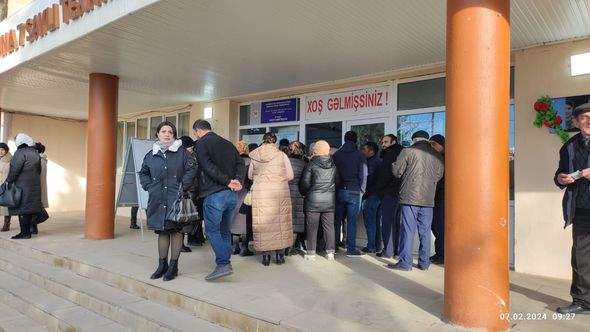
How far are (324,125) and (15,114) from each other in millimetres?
9044

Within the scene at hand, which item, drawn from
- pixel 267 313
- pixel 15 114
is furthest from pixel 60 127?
pixel 267 313

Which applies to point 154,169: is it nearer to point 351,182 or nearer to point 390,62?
point 351,182

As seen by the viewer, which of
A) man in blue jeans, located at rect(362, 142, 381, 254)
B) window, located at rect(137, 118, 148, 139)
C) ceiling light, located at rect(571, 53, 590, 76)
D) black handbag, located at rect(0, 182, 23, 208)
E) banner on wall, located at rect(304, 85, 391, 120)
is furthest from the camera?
window, located at rect(137, 118, 148, 139)

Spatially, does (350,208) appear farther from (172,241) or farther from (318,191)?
(172,241)

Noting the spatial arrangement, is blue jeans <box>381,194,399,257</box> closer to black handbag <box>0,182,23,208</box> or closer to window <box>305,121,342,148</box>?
window <box>305,121,342,148</box>

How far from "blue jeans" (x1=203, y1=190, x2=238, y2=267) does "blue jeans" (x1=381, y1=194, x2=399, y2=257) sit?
2.24 m

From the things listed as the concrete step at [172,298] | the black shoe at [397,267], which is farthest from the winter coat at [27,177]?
the black shoe at [397,267]

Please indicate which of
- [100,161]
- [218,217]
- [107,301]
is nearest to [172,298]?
[107,301]

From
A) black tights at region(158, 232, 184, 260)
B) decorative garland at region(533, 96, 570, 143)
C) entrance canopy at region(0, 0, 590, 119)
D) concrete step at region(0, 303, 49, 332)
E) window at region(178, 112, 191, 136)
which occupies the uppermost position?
entrance canopy at region(0, 0, 590, 119)

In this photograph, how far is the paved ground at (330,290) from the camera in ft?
10.3

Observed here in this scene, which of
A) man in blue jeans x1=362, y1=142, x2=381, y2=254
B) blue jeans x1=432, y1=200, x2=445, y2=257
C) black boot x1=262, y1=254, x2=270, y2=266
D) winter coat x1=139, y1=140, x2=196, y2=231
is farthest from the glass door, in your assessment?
winter coat x1=139, y1=140, x2=196, y2=231

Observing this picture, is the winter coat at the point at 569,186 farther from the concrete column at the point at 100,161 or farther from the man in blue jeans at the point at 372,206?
the concrete column at the point at 100,161

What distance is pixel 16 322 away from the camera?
447 centimetres

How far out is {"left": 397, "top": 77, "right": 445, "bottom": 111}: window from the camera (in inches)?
241
